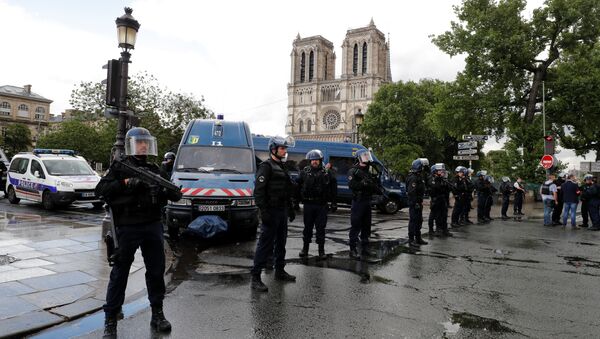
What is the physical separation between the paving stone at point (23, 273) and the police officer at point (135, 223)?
237 centimetres

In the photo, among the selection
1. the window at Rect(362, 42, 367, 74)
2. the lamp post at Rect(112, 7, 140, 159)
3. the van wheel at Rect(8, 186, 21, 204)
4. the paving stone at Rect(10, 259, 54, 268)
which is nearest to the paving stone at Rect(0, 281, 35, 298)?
the paving stone at Rect(10, 259, 54, 268)

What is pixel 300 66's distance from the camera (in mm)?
105000

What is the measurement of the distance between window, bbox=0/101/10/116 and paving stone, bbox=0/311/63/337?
286 feet

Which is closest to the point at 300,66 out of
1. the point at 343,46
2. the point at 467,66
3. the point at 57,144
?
the point at 343,46

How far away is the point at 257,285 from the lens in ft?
17.1

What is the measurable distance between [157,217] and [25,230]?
6691mm

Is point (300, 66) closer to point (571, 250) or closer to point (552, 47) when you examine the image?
point (552, 47)

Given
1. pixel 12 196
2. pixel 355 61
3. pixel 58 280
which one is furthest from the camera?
pixel 355 61

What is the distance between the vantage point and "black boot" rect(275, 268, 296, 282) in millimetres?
5680

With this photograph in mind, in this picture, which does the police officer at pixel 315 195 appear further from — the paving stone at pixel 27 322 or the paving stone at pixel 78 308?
the paving stone at pixel 27 322

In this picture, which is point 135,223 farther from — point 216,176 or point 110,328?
point 216,176

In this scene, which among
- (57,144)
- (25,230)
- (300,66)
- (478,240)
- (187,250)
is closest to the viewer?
(187,250)

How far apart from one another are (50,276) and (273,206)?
294 centimetres

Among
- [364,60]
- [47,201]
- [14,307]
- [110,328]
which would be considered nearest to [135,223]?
[110,328]
